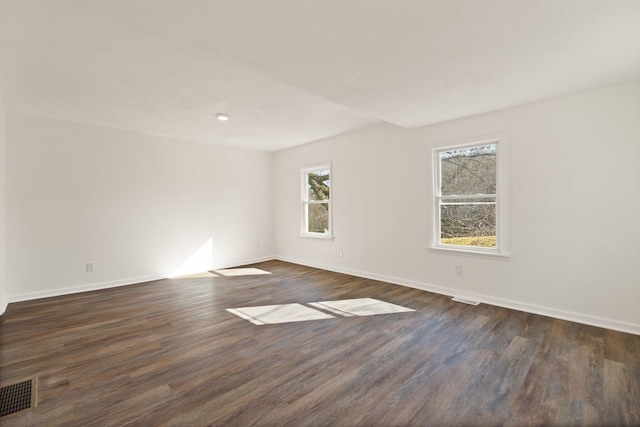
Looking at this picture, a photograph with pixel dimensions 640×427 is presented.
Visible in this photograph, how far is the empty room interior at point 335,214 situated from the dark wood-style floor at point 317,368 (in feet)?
0.07

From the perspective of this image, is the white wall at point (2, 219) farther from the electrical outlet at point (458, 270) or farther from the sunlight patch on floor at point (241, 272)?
the electrical outlet at point (458, 270)

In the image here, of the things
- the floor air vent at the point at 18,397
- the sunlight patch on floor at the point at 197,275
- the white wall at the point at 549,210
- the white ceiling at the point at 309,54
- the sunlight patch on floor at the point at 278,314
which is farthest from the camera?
the sunlight patch on floor at the point at 197,275

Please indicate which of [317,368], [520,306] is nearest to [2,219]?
[317,368]

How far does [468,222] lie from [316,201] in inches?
116

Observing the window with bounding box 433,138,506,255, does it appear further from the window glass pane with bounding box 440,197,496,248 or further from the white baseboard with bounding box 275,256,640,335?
the white baseboard with bounding box 275,256,640,335

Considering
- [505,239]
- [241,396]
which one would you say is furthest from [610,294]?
[241,396]

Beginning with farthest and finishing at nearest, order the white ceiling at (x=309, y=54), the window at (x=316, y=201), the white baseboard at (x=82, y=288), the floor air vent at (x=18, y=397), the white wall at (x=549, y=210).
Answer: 1. the window at (x=316, y=201)
2. the white baseboard at (x=82, y=288)
3. the white wall at (x=549, y=210)
4. the floor air vent at (x=18, y=397)
5. the white ceiling at (x=309, y=54)

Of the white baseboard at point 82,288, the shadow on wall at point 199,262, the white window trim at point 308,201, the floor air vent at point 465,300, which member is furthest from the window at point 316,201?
the white baseboard at point 82,288

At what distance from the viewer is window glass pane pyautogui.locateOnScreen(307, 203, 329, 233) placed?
5.96 metres

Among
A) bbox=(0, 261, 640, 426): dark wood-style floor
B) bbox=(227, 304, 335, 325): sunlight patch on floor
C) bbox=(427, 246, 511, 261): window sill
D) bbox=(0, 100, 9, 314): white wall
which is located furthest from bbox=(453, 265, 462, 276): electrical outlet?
bbox=(0, 100, 9, 314): white wall

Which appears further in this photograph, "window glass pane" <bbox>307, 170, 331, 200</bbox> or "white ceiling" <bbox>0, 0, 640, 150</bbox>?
"window glass pane" <bbox>307, 170, 331, 200</bbox>

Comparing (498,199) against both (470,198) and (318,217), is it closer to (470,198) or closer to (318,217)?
(470,198)

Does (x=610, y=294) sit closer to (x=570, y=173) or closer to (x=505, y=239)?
(x=505, y=239)

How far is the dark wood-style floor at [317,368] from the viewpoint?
181cm
